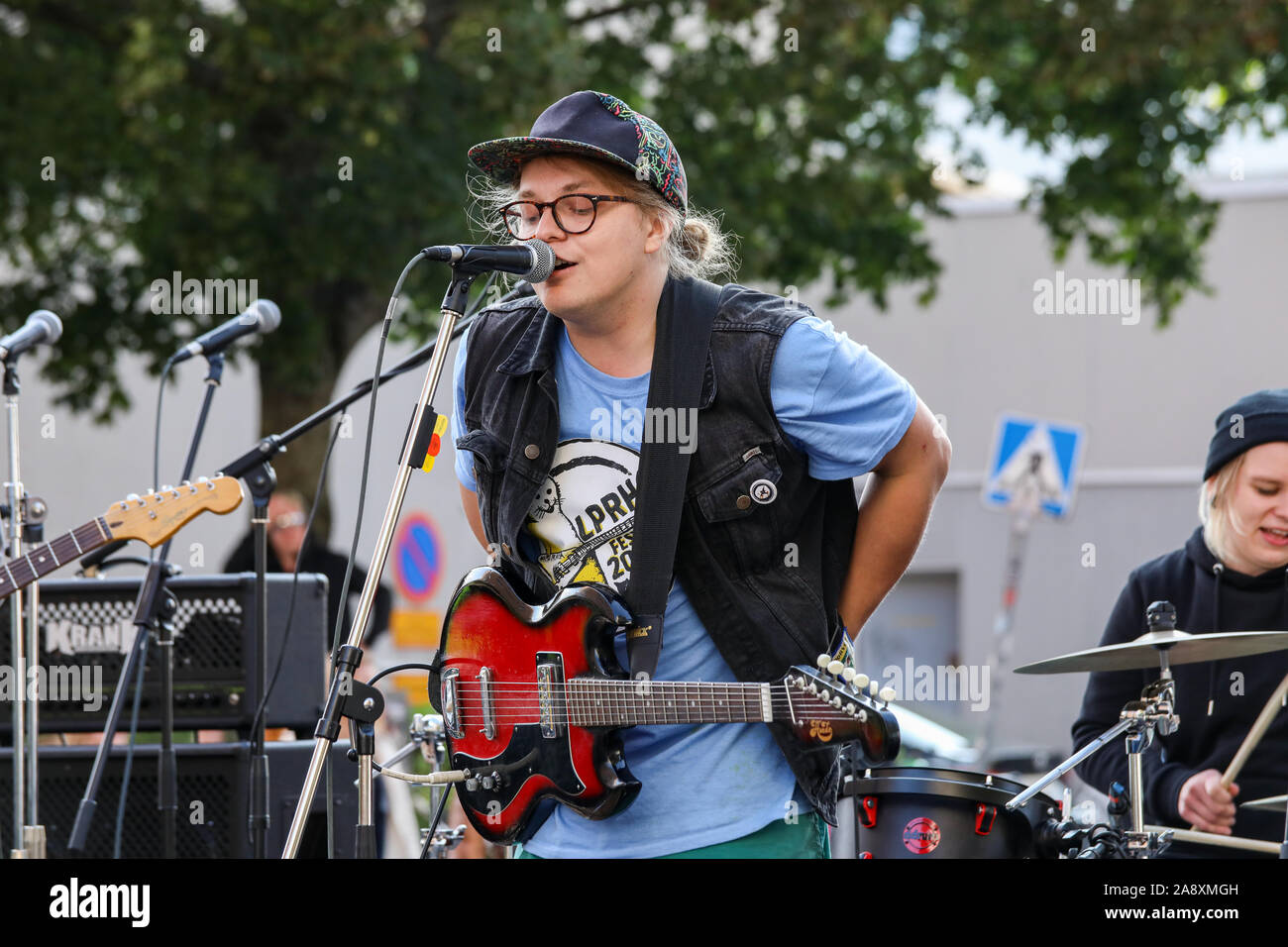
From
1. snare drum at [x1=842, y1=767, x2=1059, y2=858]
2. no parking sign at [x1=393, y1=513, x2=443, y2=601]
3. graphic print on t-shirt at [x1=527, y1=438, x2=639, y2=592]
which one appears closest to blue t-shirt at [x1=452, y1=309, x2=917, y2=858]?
graphic print on t-shirt at [x1=527, y1=438, x2=639, y2=592]

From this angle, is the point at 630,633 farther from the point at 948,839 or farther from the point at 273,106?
the point at 273,106

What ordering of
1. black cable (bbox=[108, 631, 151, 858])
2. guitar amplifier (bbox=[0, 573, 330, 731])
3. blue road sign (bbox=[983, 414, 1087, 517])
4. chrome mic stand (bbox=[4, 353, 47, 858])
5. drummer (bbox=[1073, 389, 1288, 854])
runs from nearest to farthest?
drummer (bbox=[1073, 389, 1288, 854]) → chrome mic stand (bbox=[4, 353, 47, 858]) → black cable (bbox=[108, 631, 151, 858]) → guitar amplifier (bbox=[0, 573, 330, 731]) → blue road sign (bbox=[983, 414, 1087, 517])

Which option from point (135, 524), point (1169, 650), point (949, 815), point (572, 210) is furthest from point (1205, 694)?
point (135, 524)

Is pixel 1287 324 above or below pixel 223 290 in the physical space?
above

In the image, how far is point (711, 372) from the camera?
9.57ft

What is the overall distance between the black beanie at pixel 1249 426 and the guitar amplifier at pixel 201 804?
245 cm

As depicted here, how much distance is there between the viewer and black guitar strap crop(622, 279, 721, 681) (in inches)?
111

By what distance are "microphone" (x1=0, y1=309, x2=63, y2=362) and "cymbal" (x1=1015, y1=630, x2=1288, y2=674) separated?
2.79 meters

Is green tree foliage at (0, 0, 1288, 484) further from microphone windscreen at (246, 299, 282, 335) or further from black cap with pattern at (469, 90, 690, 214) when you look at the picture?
black cap with pattern at (469, 90, 690, 214)

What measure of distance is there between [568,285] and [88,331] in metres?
7.98

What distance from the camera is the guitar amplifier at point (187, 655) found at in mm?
4266

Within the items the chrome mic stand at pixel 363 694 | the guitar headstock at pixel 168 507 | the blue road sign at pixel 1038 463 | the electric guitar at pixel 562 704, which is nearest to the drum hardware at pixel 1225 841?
the electric guitar at pixel 562 704

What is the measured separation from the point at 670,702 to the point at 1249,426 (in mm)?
1943
